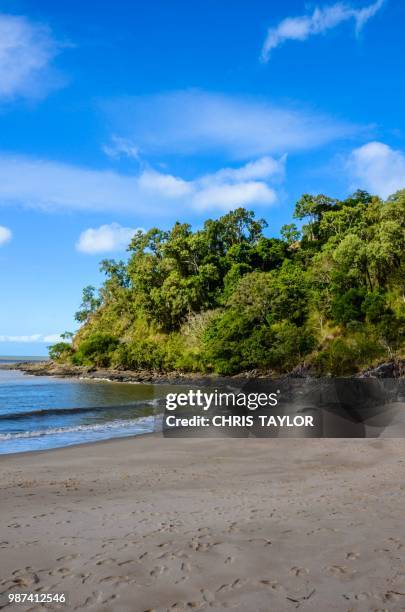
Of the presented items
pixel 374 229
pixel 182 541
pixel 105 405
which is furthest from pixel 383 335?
pixel 182 541

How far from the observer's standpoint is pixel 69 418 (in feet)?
81.9

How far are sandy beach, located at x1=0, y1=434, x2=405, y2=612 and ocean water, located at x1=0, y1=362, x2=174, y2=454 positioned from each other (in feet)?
20.2

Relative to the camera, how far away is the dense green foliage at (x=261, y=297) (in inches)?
2008

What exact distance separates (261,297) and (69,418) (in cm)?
3871

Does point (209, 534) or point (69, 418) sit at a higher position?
point (209, 534)

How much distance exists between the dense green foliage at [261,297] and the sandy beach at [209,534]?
127 ft

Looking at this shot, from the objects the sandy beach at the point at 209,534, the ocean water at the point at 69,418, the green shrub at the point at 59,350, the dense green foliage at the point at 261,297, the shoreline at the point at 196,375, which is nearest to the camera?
the sandy beach at the point at 209,534

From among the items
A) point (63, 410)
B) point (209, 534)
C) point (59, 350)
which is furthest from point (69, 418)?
point (59, 350)

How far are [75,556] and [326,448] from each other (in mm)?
9693

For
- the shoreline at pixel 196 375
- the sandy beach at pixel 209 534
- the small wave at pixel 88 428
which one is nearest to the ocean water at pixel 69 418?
the small wave at pixel 88 428

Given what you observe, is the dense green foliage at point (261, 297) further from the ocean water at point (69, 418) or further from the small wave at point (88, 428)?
the small wave at point (88, 428)

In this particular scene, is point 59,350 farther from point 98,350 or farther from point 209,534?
point 209,534

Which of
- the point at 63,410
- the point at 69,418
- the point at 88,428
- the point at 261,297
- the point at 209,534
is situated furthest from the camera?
the point at 261,297

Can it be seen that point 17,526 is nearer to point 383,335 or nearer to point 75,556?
point 75,556
